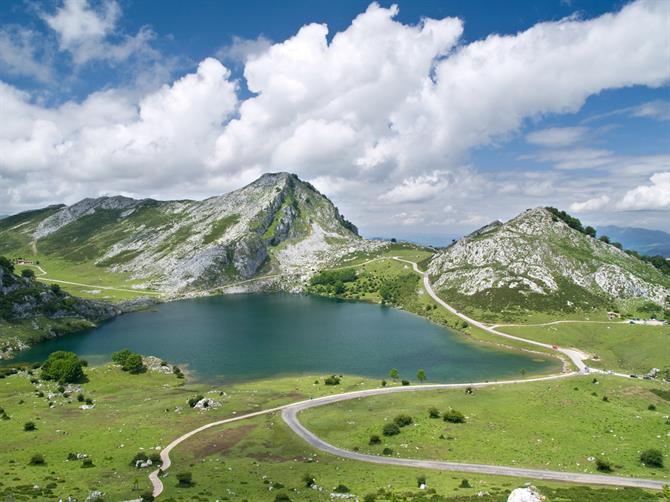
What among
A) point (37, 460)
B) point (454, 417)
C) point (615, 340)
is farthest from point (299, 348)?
point (615, 340)

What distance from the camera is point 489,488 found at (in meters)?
47.1

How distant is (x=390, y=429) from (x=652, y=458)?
35.4 meters

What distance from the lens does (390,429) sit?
225 feet

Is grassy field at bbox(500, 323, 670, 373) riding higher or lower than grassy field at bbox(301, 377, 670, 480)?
higher

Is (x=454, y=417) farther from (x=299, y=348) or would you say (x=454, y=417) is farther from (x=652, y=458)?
(x=299, y=348)

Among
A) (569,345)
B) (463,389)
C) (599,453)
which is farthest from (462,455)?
(569,345)

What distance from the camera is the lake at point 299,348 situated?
122 meters

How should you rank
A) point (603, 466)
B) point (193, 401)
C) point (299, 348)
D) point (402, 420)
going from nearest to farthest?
point (603, 466), point (402, 420), point (193, 401), point (299, 348)

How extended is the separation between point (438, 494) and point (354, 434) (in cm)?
2614

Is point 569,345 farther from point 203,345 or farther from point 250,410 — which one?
point 203,345

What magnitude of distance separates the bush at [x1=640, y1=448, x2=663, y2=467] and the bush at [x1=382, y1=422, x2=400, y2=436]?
33.6 m

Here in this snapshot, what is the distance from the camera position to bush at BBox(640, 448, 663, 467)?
5536cm

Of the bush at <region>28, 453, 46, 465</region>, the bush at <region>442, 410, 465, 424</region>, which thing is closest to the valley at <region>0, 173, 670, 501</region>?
the bush at <region>442, 410, 465, 424</region>

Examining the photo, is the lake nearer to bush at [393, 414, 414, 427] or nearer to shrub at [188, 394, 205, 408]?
shrub at [188, 394, 205, 408]
